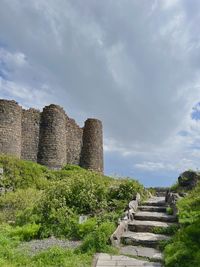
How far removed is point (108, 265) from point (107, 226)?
231cm

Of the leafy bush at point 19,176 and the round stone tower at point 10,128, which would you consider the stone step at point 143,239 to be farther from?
the round stone tower at point 10,128

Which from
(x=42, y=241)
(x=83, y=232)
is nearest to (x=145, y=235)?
(x=83, y=232)

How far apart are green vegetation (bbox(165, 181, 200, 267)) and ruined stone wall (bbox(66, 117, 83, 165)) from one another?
26.2 m

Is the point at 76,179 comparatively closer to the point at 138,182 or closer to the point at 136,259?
the point at 138,182

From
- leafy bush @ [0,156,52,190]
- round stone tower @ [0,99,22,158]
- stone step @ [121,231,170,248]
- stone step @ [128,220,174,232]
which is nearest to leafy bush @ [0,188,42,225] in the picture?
leafy bush @ [0,156,52,190]

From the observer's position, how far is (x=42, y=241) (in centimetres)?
1115

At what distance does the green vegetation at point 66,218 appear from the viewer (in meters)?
9.00

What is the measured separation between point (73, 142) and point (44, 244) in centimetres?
2736

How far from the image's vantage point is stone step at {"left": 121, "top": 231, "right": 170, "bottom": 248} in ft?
34.0

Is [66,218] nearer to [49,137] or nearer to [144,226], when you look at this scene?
[144,226]

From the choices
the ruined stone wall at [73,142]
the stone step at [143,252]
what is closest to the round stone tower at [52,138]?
the ruined stone wall at [73,142]

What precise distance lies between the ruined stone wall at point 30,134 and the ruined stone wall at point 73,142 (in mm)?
4097

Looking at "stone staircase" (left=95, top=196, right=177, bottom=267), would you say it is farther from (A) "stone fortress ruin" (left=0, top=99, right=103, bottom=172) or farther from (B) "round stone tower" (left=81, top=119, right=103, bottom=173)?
(B) "round stone tower" (left=81, top=119, right=103, bottom=173)

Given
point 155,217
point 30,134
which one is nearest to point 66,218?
point 155,217
